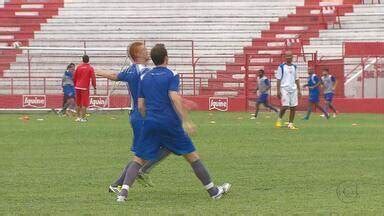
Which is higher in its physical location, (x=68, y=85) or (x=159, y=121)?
(x=68, y=85)

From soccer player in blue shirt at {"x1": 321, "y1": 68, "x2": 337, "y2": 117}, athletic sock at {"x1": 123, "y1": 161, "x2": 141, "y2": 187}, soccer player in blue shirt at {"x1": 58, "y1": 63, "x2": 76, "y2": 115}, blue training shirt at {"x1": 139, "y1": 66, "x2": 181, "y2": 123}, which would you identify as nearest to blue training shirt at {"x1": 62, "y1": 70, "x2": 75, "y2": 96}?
soccer player in blue shirt at {"x1": 58, "y1": 63, "x2": 76, "y2": 115}

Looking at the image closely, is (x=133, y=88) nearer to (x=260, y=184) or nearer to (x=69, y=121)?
(x=260, y=184)

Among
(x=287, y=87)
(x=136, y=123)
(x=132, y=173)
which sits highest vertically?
(x=287, y=87)

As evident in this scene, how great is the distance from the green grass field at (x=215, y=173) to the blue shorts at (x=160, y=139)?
20.2 inches

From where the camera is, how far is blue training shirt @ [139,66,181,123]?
1109cm

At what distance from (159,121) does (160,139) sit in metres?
0.21

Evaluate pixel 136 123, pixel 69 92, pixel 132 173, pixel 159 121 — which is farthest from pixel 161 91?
pixel 69 92

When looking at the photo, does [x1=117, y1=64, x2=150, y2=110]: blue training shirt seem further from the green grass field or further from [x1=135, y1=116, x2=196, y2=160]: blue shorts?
the green grass field

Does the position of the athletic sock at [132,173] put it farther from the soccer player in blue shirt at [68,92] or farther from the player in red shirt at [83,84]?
the soccer player in blue shirt at [68,92]

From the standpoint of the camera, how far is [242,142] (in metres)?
20.1

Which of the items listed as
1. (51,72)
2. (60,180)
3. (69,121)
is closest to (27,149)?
(60,180)

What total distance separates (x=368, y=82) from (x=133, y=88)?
85.0ft

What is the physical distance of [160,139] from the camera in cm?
1120

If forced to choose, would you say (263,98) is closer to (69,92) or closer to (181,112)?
(69,92)
